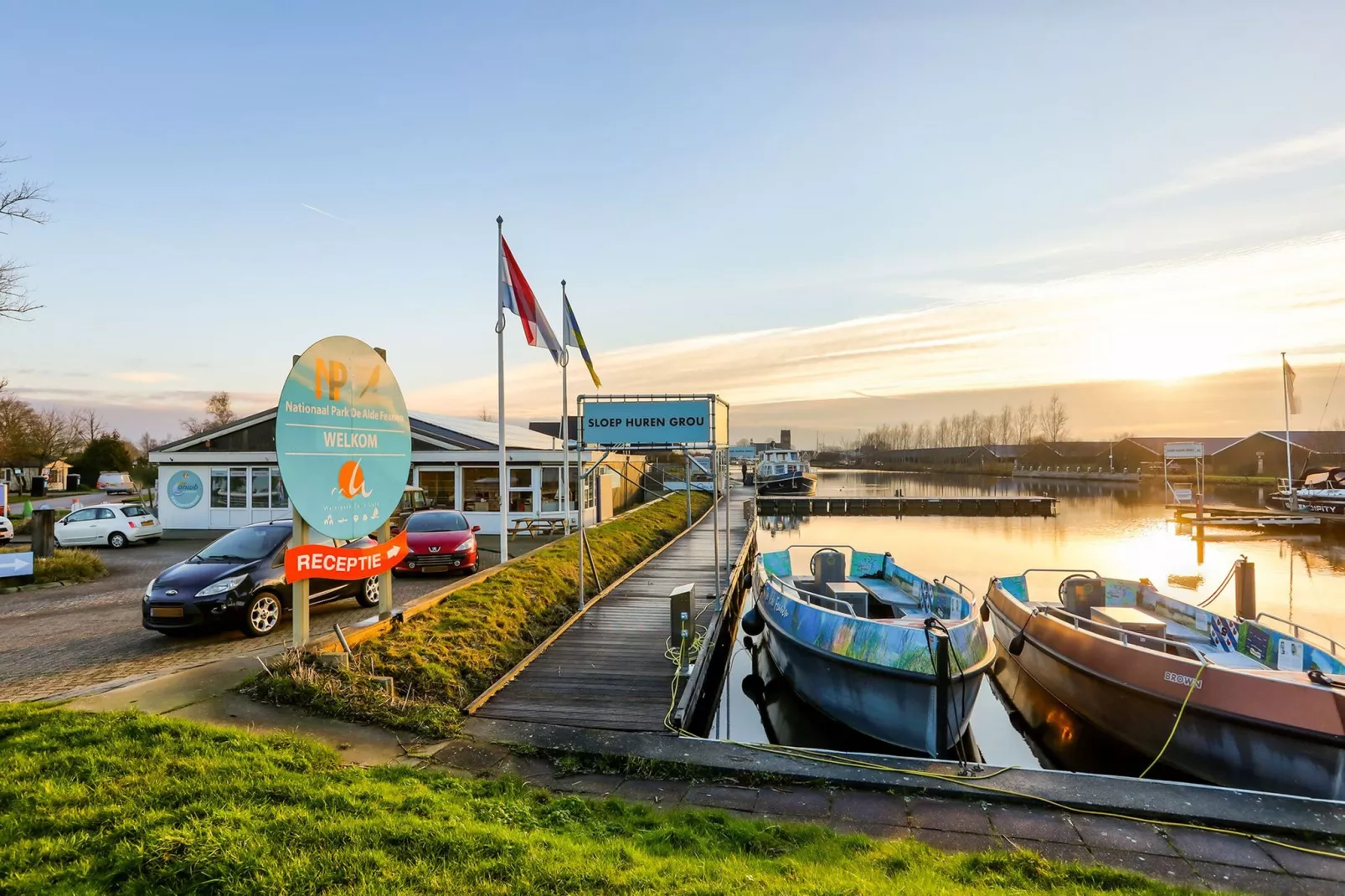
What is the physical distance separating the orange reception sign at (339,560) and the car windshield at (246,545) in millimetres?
2934

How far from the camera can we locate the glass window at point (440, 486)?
78.5 ft

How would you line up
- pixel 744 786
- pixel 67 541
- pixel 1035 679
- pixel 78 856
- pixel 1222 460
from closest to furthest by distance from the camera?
pixel 78 856 → pixel 744 786 → pixel 1035 679 → pixel 67 541 → pixel 1222 460

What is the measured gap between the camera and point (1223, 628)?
1038 centimetres

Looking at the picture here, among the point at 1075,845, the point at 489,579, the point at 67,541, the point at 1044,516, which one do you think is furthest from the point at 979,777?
the point at 1044,516

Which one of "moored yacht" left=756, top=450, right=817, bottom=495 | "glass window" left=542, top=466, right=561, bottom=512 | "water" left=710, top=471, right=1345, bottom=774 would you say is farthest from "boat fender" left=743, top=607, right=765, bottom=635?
"moored yacht" left=756, top=450, right=817, bottom=495

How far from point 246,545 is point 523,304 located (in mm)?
6095

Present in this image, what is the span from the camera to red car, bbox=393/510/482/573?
48.2 ft

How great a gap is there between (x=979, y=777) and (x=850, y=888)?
103 inches

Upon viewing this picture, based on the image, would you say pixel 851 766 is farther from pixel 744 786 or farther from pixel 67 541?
pixel 67 541

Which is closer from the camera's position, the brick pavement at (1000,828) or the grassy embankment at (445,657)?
the brick pavement at (1000,828)

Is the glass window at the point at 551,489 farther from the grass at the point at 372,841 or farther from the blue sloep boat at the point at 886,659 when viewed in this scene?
the grass at the point at 372,841

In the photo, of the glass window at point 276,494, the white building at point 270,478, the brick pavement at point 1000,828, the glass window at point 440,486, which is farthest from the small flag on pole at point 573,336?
the glass window at point 276,494

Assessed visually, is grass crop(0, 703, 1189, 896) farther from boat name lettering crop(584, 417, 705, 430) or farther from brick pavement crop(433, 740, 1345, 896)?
boat name lettering crop(584, 417, 705, 430)

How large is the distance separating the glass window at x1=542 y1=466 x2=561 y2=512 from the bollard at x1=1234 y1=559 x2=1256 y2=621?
63.3ft
